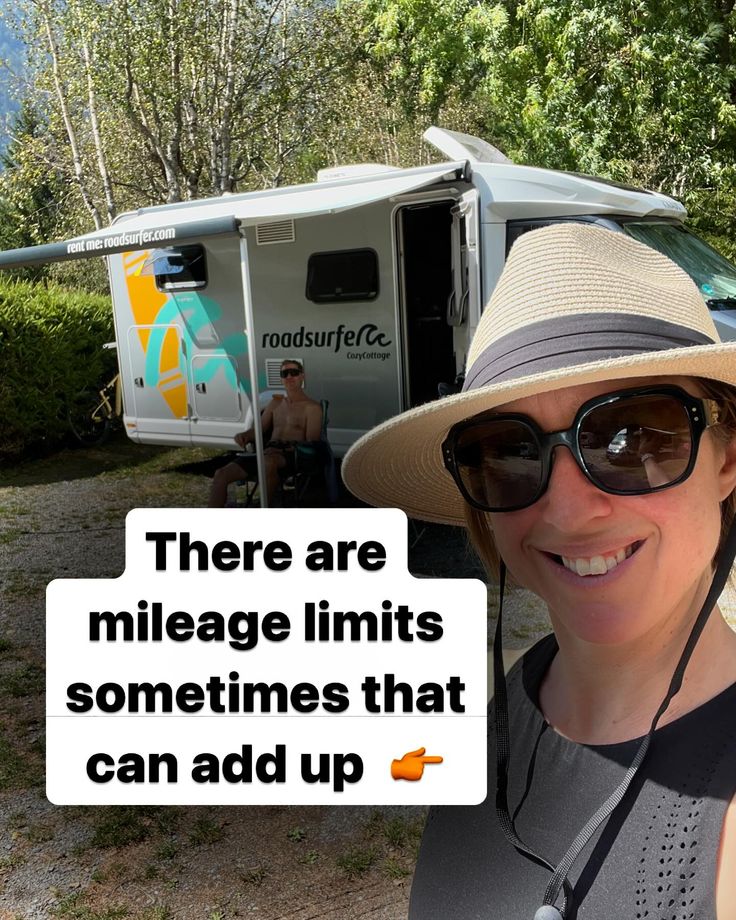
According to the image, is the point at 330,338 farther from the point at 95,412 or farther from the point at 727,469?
the point at 727,469

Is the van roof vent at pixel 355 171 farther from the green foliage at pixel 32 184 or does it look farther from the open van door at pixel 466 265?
the green foliage at pixel 32 184

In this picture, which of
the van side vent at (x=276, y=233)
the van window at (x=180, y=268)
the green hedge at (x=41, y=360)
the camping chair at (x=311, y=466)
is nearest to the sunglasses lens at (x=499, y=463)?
the camping chair at (x=311, y=466)

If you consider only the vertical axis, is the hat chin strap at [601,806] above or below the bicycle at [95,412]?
above

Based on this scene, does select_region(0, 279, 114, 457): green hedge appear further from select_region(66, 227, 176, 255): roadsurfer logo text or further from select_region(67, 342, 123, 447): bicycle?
select_region(66, 227, 176, 255): roadsurfer logo text

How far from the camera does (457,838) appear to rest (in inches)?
36.5

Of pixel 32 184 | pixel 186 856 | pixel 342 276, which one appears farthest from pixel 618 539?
pixel 32 184

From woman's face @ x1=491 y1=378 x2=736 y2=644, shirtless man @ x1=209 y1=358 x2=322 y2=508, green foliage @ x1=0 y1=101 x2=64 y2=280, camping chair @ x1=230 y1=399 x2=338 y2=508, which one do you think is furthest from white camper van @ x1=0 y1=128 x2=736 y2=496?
green foliage @ x1=0 y1=101 x2=64 y2=280

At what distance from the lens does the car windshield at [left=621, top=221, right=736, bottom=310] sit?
627 centimetres

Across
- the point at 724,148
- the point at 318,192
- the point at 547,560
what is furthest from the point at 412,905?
the point at 724,148

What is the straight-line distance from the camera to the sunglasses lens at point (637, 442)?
86 centimetres

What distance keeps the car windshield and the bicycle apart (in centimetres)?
643

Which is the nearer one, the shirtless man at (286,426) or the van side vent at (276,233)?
the shirtless man at (286,426)

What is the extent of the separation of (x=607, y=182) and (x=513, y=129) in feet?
22.5

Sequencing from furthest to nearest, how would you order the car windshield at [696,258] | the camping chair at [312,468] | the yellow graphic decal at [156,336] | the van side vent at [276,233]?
1. the yellow graphic decal at [156,336]
2. the van side vent at [276,233]
3. the camping chair at [312,468]
4. the car windshield at [696,258]
